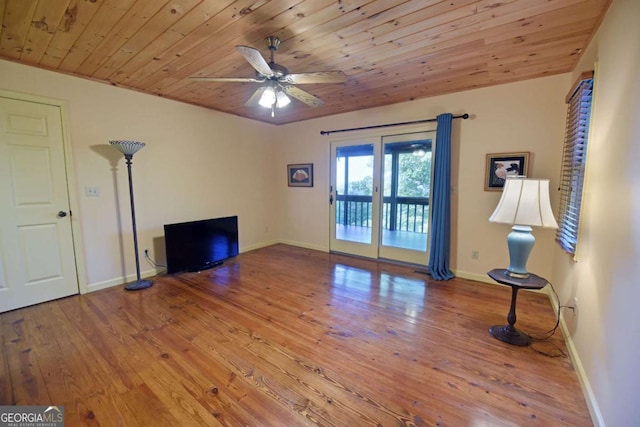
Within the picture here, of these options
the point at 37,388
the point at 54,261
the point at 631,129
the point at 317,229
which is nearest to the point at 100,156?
the point at 54,261

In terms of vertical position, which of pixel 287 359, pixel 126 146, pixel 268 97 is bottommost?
pixel 287 359

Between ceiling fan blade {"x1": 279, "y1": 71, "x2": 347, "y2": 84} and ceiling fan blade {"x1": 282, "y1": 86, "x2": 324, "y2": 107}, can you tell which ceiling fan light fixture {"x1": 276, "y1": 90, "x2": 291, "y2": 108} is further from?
ceiling fan blade {"x1": 279, "y1": 71, "x2": 347, "y2": 84}

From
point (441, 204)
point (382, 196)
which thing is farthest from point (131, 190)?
point (441, 204)

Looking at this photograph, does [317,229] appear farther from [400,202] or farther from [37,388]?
[37,388]

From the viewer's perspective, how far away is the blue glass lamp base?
7.03 feet

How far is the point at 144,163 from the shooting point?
11.7 feet

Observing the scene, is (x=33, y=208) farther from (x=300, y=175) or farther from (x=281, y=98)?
(x=300, y=175)

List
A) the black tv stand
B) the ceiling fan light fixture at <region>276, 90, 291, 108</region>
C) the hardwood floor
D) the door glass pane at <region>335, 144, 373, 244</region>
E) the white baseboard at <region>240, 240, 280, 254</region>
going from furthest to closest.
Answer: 1. the white baseboard at <region>240, 240, 280, 254</region>
2. the door glass pane at <region>335, 144, 373, 244</region>
3. the black tv stand
4. the ceiling fan light fixture at <region>276, 90, 291, 108</region>
5. the hardwood floor

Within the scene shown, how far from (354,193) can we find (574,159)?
2836mm

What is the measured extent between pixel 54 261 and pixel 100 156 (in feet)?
4.17

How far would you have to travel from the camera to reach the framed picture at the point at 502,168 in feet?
10.2

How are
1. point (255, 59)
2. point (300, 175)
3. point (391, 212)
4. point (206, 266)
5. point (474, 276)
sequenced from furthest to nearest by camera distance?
1. point (300, 175)
2. point (391, 212)
3. point (206, 266)
4. point (474, 276)
5. point (255, 59)

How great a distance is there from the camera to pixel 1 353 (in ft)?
6.60

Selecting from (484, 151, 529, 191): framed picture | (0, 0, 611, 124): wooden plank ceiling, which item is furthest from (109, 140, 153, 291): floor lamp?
(484, 151, 529, 191): framed picture
